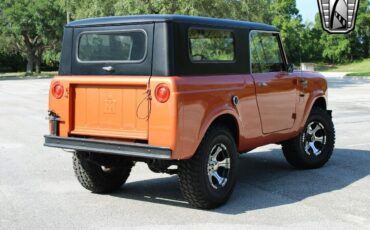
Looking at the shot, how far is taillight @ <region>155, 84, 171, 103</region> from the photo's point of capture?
5332mm

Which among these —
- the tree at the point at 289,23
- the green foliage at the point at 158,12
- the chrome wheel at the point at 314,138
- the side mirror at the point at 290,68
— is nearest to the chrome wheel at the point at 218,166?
the side mirror at the point at 290,68

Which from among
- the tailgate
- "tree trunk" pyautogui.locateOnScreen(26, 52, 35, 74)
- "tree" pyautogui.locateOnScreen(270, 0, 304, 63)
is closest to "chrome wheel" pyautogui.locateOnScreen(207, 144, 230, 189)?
the tailgate

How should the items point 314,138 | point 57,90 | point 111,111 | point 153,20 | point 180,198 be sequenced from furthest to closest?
point 314,138 → point 180,198 → point 57,90 → point 111,111 → point 153,20

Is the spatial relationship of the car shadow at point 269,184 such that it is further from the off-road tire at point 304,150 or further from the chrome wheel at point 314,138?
the chrome wheel at point 314,138

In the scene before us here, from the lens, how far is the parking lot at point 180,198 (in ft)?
17.7

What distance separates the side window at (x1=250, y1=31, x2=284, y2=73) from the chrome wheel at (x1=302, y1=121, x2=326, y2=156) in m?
1.18

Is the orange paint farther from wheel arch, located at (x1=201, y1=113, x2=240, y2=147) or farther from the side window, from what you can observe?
the side window

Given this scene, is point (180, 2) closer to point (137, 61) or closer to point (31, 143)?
point (31, 143)

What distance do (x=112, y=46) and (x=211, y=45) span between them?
104cm

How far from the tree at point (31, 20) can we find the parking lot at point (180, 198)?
45.6 metres

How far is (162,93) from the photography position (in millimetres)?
5363

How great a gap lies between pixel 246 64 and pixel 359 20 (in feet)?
228

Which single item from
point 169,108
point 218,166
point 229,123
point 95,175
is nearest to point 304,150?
point 229,123

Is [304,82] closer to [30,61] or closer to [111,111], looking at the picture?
[111,111]
